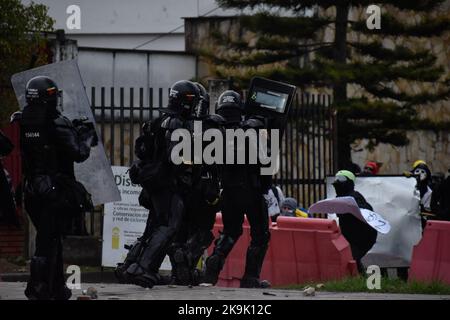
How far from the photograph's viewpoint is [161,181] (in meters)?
13.5

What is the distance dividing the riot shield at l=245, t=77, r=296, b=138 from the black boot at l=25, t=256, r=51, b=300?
3.90 meters

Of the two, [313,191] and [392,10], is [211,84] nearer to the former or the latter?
[313,191]

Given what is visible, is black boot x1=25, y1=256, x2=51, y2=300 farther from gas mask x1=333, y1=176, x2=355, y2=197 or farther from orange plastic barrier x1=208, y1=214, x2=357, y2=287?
gas mask x1=333, y1=176, x2=355, y2=197

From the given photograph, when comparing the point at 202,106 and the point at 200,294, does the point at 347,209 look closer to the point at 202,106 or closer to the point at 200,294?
the point at 202,106

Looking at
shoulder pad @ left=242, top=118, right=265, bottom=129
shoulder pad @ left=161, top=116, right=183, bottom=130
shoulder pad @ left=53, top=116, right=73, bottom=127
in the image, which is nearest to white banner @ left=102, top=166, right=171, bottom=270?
shoulder pad @ left=242, top=118, right=265, bottom=129

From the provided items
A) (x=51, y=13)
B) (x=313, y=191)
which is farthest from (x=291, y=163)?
(x=51, y=13)

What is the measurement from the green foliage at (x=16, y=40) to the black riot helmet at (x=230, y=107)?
254 inches

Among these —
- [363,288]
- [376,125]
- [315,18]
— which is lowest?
[363,288]

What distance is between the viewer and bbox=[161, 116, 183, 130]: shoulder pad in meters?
13.4

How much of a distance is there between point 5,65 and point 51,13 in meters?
11.9

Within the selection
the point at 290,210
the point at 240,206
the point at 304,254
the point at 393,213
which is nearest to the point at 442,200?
the point at 393,213

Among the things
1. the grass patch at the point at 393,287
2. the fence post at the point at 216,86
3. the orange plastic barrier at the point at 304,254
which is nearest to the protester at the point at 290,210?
the orange plastic barrier at the point at 304,254

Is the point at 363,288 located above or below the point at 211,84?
below

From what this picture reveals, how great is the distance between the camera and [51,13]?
32844mm
